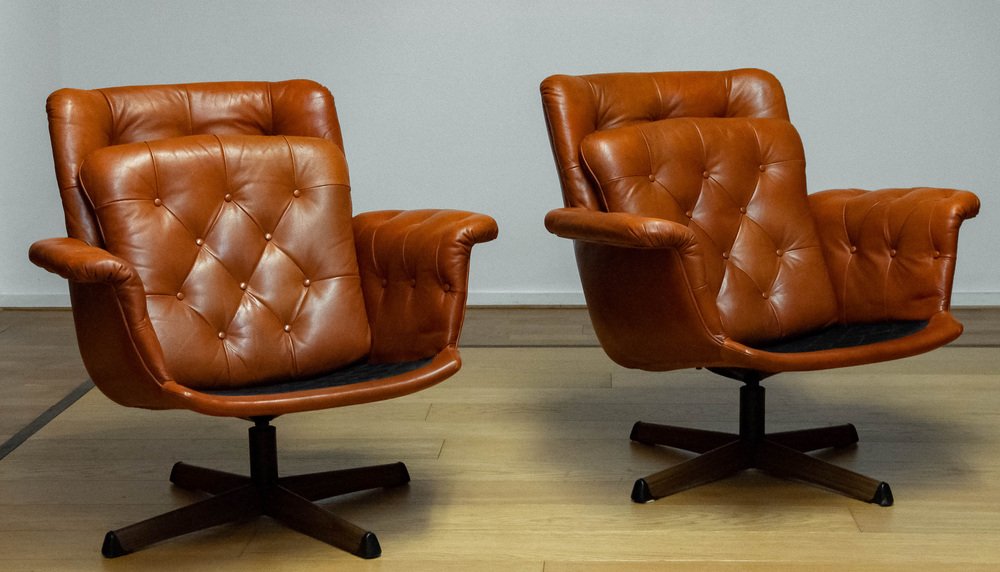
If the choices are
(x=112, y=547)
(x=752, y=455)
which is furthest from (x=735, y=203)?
(x=112, y=547)

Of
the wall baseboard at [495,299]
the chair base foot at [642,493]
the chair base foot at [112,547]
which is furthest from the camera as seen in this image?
the wall baseboard at [495,299]

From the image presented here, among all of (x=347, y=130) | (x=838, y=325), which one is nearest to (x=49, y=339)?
(x=347, y=130)

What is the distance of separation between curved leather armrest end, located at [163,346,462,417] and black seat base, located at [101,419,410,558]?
265 millimetres

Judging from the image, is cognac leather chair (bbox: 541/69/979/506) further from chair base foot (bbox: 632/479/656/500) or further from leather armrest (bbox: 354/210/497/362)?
leather armrest (bbox: 354/210/497/362)

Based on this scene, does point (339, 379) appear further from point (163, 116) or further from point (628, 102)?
point (628, 102)

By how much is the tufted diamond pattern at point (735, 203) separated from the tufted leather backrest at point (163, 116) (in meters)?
0.63

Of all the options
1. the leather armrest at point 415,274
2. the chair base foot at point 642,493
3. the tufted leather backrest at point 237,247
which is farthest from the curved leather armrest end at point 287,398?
the chair base foot at point 642,493

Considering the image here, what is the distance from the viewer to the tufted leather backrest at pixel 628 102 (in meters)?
2.64

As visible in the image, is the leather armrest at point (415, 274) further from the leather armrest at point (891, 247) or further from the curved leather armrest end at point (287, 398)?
the leather armrest at point (891, 247)

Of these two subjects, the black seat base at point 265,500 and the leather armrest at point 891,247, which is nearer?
the black seat base at point 265,500

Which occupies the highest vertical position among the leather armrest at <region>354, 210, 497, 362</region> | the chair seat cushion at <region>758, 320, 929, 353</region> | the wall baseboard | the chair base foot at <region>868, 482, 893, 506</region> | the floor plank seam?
the leather armrest at <region>354, 210, 497, 362</region>

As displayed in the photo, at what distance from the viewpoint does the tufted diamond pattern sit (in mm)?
2621

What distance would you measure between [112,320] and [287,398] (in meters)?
0.34

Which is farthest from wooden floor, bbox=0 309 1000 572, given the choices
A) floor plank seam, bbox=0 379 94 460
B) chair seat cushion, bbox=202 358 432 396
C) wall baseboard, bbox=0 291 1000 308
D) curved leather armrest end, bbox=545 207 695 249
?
wall baseboard, bbox=0 291 1000 308
